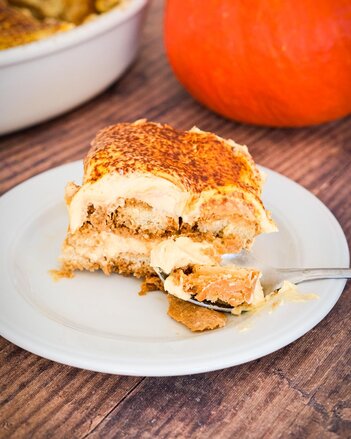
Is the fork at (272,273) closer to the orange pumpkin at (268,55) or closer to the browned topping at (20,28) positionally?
the orange pumpkin at (268,55)

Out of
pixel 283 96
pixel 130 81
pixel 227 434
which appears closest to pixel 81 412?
pixel 227 434

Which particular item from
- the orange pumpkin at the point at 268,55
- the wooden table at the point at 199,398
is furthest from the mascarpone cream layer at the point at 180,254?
the orange pumpkin at the point at 268,55

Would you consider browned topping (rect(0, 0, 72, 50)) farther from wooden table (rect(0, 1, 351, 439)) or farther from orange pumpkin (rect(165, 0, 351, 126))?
wooden table (rect(0, 1, 351, 439))

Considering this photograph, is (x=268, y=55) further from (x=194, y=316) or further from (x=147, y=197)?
(x=194, y=316)

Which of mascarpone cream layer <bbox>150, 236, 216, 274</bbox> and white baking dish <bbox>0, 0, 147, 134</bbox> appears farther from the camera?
white baking dish <bbox>0, 0, 147, 134</bbox>

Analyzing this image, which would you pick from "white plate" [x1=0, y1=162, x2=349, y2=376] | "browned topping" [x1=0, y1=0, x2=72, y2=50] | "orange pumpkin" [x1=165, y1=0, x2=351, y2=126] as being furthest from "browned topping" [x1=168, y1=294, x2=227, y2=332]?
"browned topping" [x1=0, y1=0, x2=72, y2=50]

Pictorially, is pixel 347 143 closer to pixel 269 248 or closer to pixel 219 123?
pixel 219 123
